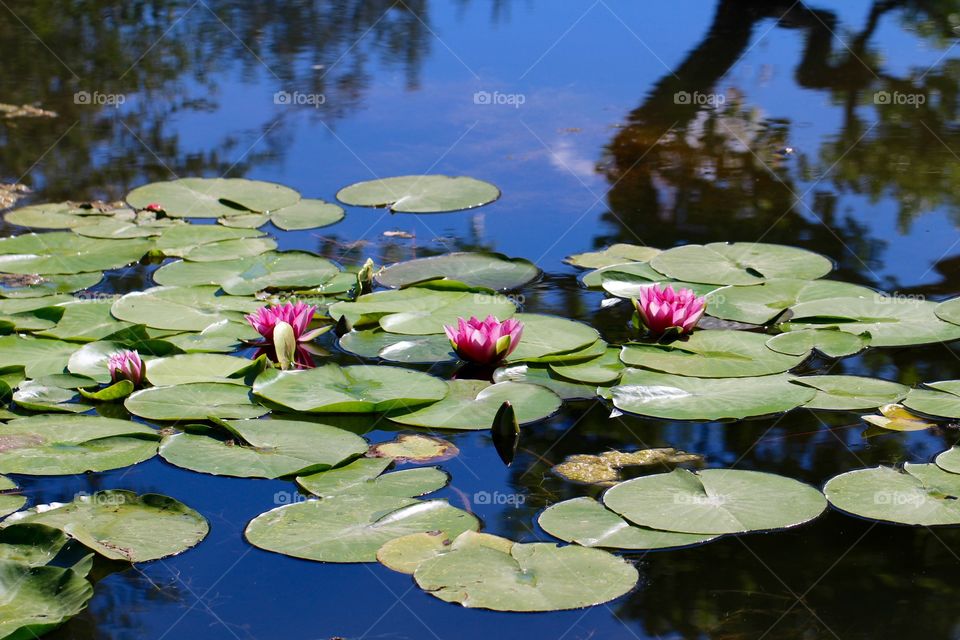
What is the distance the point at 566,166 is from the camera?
4984 mm

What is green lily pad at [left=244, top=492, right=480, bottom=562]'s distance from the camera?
2318mm

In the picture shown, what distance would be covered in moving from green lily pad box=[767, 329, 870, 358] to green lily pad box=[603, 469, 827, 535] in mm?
711

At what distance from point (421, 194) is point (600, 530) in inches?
98.5

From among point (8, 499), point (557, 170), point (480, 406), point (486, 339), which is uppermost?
point (557, 170)

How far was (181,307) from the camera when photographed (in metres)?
3.58

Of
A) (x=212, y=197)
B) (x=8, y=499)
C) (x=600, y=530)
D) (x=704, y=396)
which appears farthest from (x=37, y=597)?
(x=212, y=197)

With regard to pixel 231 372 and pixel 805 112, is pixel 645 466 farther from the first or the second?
pixel 805 112

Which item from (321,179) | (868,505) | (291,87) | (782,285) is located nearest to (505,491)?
(868,505)

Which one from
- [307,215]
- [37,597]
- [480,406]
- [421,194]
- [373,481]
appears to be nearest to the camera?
[37,597]

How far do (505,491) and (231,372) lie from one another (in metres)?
1.00

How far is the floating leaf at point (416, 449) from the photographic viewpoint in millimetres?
2719

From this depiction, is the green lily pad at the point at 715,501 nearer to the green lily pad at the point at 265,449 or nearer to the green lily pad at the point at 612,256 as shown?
the green lily pad at the point at 265,449

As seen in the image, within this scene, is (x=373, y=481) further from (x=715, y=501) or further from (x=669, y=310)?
(x=669, y=310)

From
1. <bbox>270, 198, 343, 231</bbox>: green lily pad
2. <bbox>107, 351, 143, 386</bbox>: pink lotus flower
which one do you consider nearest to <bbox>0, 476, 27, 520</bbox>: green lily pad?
<bbox>107, 351, 143, 386</bbox>: pink lotus flower
